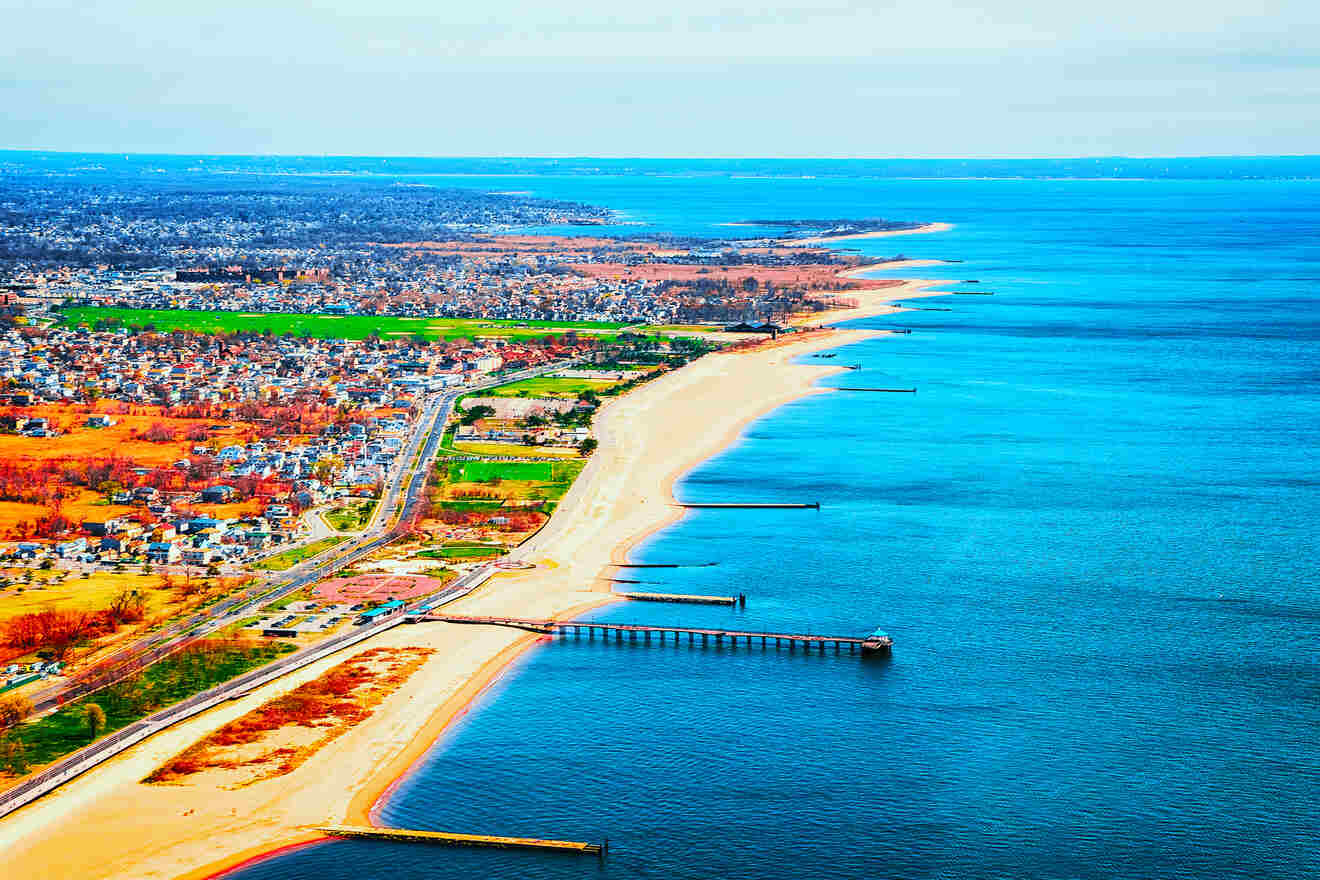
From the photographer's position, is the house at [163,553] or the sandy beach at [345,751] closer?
the sandy beach at [345,751]

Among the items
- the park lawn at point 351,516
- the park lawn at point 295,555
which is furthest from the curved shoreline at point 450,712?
the park lawn at point 295,555

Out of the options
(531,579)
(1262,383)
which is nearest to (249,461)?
(531,579)

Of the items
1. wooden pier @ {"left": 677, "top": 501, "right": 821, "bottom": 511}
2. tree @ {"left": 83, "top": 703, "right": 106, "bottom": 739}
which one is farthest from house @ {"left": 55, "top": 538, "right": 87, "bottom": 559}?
wooden pier @ {"left": 677, "top": 501, "right": 821, "bottom": 511}

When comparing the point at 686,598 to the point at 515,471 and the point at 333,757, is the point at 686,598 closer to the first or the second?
the point at 333,757

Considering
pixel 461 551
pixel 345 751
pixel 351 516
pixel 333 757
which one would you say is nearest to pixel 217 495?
pixel 351 516

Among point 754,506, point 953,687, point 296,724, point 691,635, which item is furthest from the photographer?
point 754,506

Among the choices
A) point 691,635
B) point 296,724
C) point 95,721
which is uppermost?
point 691,635

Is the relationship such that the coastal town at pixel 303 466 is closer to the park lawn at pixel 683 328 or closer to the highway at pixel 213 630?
the highway at pixel 213 630
